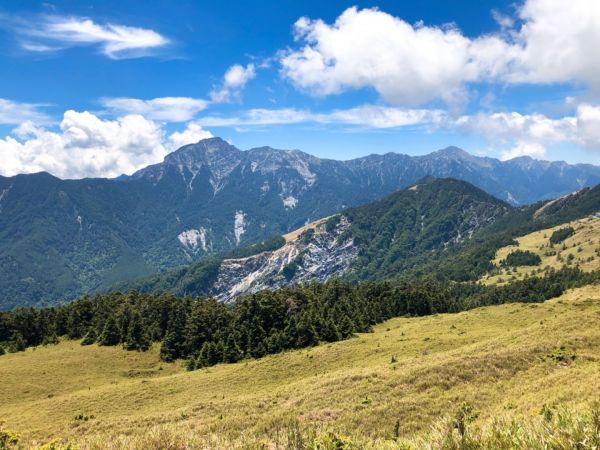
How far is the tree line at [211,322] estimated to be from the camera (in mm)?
84000

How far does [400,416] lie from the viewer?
98.7ft

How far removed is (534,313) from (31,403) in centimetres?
8033

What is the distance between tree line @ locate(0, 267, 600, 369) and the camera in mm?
84000

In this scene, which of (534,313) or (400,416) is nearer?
(400,416)

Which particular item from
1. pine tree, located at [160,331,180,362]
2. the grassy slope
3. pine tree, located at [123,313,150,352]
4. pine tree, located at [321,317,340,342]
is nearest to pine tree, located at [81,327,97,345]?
pine tree, located at [123,313,150,352]

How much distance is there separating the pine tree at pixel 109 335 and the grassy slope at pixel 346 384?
11125mm

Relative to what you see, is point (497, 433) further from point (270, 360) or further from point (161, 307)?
point (161, 307)

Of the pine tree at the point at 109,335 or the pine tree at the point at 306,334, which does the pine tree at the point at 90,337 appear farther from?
the pine tree at the point at 306,334

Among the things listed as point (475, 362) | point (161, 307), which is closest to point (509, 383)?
point (475, 362)

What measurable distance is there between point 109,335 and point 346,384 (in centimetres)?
7401

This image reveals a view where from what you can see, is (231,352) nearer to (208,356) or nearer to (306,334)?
(208,356)

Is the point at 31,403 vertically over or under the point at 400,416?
under

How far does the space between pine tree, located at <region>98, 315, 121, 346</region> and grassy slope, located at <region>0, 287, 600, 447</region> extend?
1113cm

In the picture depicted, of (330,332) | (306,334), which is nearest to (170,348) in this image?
(306,334)
